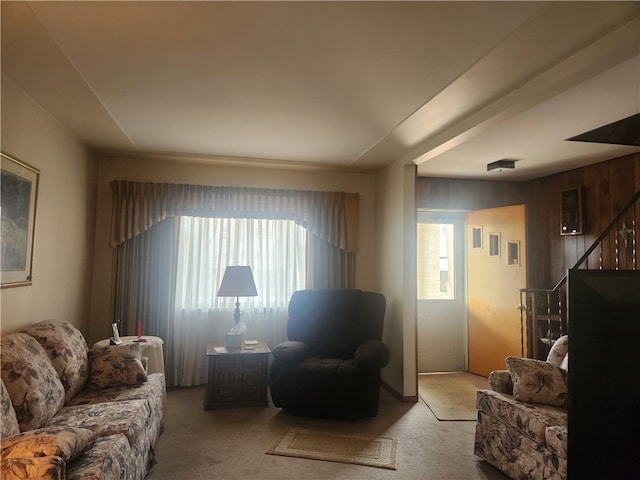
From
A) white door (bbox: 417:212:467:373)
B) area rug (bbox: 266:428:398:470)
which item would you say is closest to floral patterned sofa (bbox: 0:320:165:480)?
area rug (bbox: 266:428:398:470)

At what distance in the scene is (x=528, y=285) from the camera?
4664 millimetres

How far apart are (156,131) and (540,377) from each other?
3387 millimetres

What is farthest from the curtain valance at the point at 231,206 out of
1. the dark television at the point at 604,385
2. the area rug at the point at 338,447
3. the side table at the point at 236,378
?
the dark television at the point at 604,385

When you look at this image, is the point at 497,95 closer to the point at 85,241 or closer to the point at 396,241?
the point at 396,241

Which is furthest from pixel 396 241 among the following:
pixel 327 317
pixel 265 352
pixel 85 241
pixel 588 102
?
pixel 85 241

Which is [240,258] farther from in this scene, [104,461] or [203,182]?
[104,461]

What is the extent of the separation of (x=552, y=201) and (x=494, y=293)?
128 cm

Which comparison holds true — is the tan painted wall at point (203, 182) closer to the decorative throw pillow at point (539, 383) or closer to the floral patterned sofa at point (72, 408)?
the floral patterned sofa at point (72, 408)

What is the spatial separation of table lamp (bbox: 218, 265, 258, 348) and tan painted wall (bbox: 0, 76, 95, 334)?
1.31 m

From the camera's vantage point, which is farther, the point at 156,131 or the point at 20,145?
the point at 156,131

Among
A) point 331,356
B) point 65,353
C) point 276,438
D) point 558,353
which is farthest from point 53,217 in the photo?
point 558,353

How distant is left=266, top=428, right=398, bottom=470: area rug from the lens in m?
2.73

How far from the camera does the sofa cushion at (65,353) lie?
2.55m

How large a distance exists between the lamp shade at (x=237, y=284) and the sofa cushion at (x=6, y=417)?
199 centimetres
